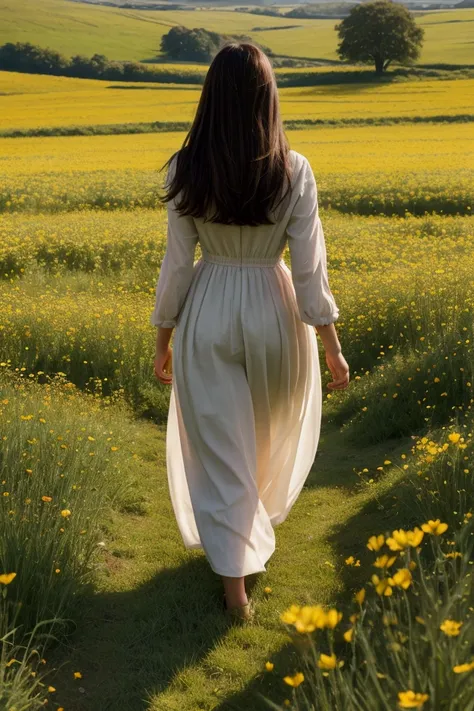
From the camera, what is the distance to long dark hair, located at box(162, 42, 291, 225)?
325cm

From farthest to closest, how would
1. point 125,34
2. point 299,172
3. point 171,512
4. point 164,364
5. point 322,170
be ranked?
point 125,34 < point 322,170 < point 171,512 < point 164,364 < point 299,172

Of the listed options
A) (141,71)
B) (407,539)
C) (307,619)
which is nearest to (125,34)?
(141,71)

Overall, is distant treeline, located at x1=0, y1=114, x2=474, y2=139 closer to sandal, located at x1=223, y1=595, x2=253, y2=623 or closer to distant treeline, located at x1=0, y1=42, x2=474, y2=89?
distant treeline, located at x1=0, y1=42, x2=474, y2=89

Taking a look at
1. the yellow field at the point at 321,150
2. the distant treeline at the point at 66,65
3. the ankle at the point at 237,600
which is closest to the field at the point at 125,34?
the distant treeline at the point at 66,65

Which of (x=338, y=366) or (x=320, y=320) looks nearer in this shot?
(x=320, y=320)

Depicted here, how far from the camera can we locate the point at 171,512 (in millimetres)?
4941

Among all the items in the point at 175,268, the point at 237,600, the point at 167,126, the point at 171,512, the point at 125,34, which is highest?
the point at 125,34

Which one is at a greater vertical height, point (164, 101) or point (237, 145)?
point (237, 145)

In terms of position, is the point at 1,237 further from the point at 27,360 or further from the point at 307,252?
the point at 307,252

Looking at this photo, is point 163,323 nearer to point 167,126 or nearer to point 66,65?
point 167,126

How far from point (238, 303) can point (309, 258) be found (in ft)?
1.15

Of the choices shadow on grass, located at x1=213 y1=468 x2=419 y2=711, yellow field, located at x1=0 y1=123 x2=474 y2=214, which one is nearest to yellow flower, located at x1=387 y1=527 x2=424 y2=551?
shadow on grass, located at x1=213 y1=468 x2=419 y2=711

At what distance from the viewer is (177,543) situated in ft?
14.7

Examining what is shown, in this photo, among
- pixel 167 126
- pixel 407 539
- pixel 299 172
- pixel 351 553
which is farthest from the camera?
pixel 167 126
